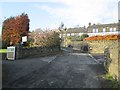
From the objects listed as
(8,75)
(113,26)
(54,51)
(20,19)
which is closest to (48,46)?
(54,51)

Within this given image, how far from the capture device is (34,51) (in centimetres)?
3039

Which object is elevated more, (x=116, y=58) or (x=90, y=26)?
(x=90, y=26)

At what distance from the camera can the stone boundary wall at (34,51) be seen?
26.7 metres

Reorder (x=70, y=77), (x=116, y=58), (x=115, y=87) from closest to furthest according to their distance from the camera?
(x=115, y=87) < (x=116, y=58) < (x=70, y=77)

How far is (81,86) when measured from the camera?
42.1 feet

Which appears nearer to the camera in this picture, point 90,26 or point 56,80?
point 56,80

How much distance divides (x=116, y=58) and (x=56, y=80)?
12.7ft

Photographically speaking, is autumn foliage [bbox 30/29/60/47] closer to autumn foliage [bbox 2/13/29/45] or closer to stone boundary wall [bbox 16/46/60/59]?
stone boundary wall [bbox 16/46/60/59]

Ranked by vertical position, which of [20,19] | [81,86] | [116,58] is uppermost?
[20,19]

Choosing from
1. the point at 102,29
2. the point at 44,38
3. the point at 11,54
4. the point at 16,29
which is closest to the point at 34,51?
the point at 11,54

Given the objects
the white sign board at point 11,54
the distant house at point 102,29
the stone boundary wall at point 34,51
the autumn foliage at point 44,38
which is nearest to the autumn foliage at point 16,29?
the autumn foliage at point 44,38

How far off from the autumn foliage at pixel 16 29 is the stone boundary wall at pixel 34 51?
693 centimetres

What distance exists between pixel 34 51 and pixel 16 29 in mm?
10981

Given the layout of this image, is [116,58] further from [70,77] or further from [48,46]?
[48,46]
